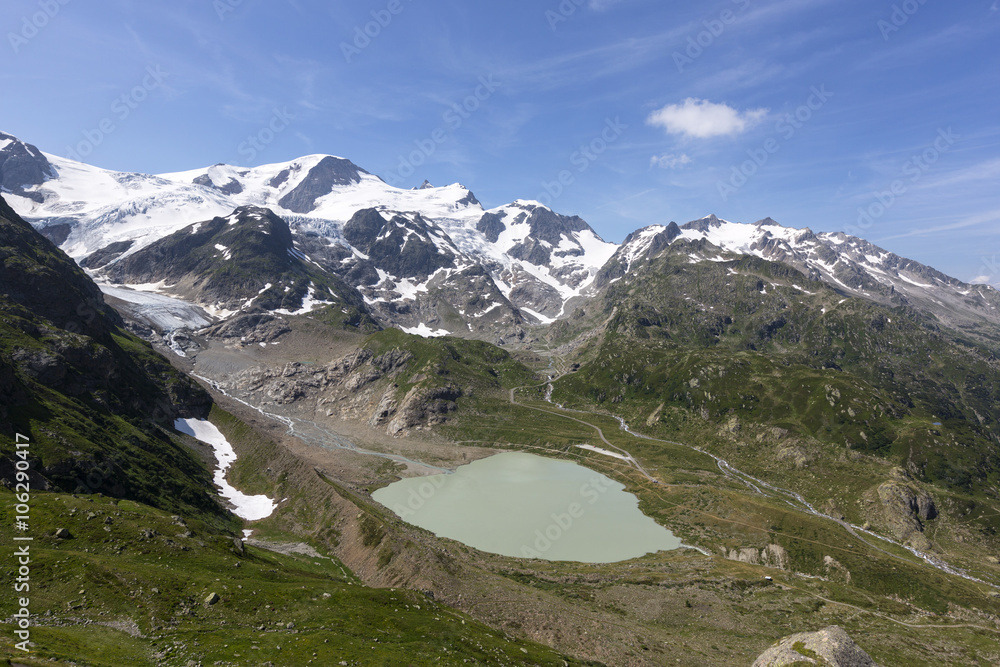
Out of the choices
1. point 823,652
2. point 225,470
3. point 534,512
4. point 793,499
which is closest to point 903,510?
→ point 793,499

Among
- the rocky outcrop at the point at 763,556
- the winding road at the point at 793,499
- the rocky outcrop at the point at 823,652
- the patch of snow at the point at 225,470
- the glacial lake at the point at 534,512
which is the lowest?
the patch of snow at the point at 225,470

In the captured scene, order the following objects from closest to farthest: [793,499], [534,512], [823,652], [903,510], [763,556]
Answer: [823,652]
[763,556]
[903,510]
[534,512]
[793,499]

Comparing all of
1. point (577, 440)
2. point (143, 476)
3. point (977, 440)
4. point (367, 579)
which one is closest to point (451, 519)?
point (367, 579)

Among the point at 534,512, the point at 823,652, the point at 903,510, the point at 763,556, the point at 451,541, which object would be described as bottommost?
the point at 451,541

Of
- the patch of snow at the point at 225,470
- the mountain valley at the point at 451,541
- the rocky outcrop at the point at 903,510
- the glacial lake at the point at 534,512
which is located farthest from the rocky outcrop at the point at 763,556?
the patch of snow at the point at 225,470

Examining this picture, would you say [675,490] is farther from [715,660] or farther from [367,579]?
[367,579]

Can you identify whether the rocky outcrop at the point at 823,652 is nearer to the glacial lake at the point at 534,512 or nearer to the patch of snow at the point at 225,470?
the glacial lake at the point at 534,512

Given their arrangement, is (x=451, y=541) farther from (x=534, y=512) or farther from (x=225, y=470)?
(x=225, y=470)

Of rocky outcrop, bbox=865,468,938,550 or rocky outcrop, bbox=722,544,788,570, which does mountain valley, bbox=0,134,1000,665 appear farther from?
rocky outcrop, bbox=865,468,938,550
